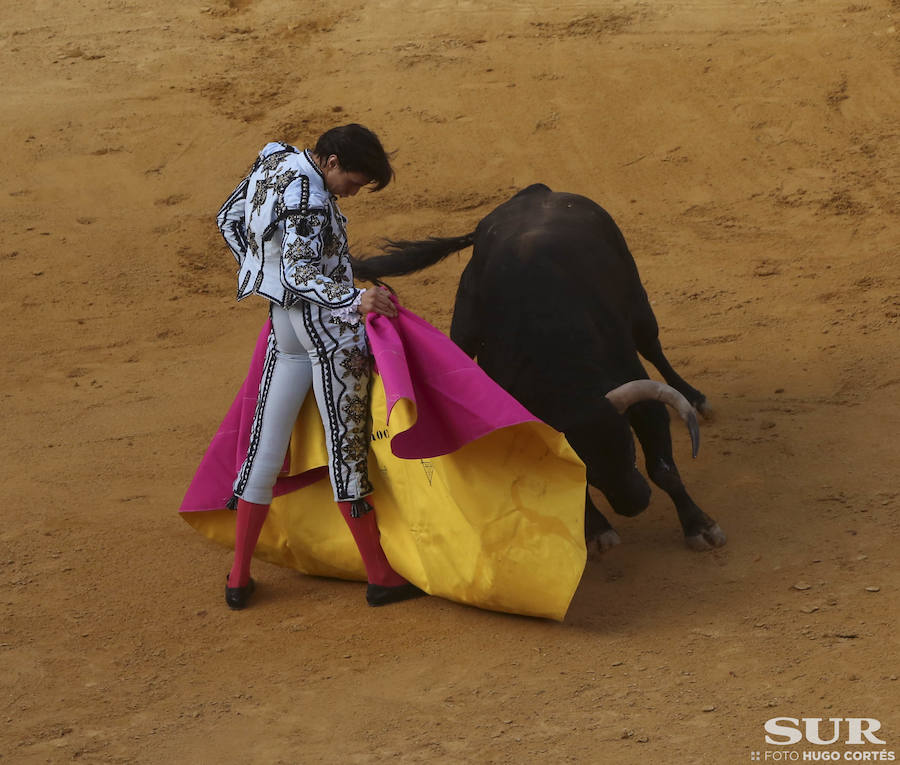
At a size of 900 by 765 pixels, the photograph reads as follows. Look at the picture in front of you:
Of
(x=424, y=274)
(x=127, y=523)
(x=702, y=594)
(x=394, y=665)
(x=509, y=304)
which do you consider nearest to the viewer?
(x=394, y=665)

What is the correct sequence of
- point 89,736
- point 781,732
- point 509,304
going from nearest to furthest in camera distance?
point 781,732
point 89,736
point 509,304

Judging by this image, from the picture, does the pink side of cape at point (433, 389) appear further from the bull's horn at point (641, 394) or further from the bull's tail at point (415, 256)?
the bull's tail at point (415, 256)

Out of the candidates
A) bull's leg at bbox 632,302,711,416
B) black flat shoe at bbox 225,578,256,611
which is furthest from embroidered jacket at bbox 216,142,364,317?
bull's leg at bbox 632,302,711,416

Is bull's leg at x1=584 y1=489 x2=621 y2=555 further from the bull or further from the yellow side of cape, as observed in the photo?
the yellow side of cape

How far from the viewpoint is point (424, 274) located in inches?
281

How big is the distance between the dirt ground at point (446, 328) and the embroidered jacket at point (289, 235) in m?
1.06

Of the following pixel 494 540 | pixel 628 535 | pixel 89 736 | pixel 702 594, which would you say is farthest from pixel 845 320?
pixel 89 736

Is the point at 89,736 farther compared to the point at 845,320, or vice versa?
the point at 845,320

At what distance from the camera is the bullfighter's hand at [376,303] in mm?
3053

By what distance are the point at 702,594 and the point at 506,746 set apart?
1010 millimetres

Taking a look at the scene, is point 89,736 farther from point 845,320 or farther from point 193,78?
point 193,78

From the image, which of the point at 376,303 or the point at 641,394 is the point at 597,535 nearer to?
the point at 641,394

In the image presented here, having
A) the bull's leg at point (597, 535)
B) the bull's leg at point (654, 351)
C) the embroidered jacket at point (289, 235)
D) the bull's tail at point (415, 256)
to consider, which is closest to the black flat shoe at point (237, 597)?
the embroidered jacket at point (289, 235)

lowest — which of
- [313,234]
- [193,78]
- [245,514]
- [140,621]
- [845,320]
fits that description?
[140,621]
